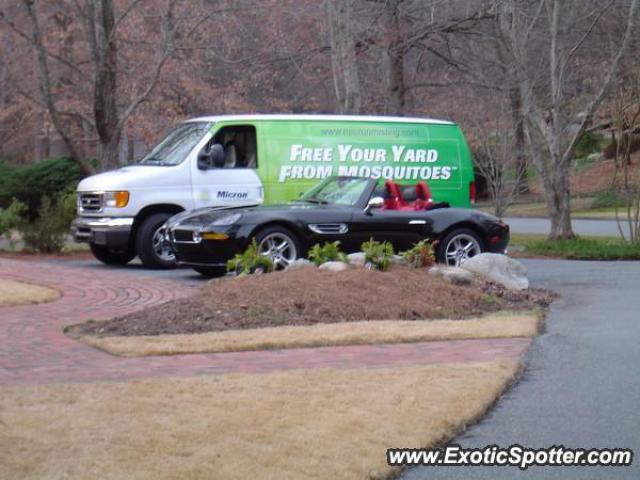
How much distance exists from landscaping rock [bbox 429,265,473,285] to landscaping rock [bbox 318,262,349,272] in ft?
3.56

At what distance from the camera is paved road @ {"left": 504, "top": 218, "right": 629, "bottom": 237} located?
2853cm

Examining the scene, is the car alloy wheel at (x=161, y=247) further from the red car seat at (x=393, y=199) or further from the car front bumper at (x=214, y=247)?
the red car seat at (x=393, y=199)

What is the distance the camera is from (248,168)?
16844 millimetres

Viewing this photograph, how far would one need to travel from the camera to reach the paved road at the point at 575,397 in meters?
6.35

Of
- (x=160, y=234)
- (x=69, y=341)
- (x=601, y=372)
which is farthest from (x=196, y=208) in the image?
(x=601, y=372)

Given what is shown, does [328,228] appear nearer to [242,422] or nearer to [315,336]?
[315,336]

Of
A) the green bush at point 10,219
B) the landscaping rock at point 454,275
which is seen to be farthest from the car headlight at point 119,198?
the landscaping rock at point 454,275

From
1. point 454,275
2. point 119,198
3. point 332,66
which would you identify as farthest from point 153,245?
→ point 332,66

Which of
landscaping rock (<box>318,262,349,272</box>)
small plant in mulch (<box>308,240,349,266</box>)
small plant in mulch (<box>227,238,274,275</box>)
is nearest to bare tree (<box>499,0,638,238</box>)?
small plant in mulch (<box>308,240,349,266</box>)

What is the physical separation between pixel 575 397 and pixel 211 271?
25.2 ft

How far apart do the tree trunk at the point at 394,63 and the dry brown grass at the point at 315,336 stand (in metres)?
15.6

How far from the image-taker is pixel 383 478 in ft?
20.0

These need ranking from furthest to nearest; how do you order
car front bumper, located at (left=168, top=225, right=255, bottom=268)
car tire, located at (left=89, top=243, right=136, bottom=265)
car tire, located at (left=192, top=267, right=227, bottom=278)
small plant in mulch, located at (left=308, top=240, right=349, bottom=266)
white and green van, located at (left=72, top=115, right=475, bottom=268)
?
1. car tire, located at (left=89, top=243, right=136, bottom=265)
2. white and green van, located at (left=72, top=115, right=475, bottom=268)
3. car tire, located at (left=192, top=267, right=227, bottom=278)
4. car front bumper, located at (left=168, top=225, right=255, bottom=268)
5. small plant in mulch, located at (left=308, top=240, right=349, bottom=266)

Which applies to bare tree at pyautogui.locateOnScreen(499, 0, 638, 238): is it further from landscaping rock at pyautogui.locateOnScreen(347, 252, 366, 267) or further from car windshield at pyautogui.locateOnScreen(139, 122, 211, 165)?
landscaping rock at pyautogui.locateOnScreen(347, 252, 366, 267)
